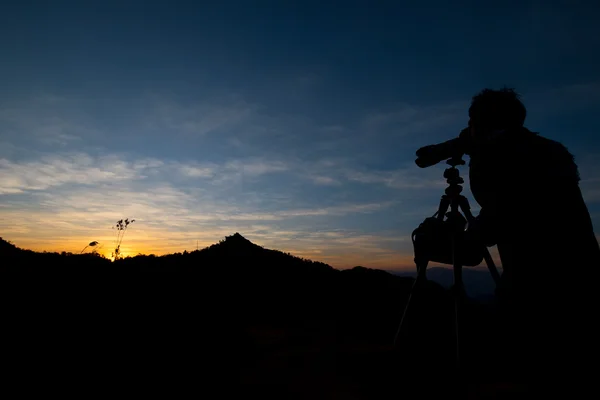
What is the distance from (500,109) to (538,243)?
1.17 meters

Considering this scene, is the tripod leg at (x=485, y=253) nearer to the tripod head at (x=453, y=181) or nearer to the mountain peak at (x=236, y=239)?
the tripod head at (x=453, y=181)

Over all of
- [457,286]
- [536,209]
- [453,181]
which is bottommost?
[457,286]

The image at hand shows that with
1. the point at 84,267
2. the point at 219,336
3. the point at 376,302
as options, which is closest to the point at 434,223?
the point at 219,336

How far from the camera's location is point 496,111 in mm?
2557

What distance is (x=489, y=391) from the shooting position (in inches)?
119

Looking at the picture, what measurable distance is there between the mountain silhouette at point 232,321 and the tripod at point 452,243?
0.88 meters

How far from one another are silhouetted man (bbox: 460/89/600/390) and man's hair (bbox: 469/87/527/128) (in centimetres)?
22

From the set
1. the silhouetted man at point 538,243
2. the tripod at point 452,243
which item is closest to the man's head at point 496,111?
the silhouetted man at point 538,243

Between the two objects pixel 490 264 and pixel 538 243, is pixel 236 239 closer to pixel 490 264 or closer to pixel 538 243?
pixel 490 264

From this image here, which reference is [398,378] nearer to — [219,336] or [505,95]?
[219,336]

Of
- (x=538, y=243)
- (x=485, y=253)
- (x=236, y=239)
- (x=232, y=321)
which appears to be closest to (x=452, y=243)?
(x=485, y=253)

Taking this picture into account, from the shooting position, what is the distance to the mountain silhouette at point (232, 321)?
3121mm

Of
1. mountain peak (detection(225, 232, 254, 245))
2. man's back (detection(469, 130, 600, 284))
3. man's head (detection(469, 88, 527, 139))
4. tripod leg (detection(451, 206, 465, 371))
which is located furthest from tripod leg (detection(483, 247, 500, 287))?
mountain peak (detection(225, 232, 254, 245))

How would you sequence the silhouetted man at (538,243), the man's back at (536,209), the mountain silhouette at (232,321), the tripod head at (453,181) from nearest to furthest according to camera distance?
the silhouetted man at (538,243), the man's back at (536,209), the mountain silhouette at (232,321), the tripod head at (453,181)
